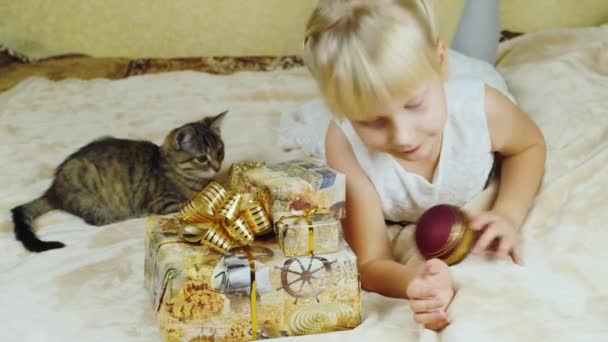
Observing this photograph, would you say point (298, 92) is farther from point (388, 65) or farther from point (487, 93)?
point (388, 65)

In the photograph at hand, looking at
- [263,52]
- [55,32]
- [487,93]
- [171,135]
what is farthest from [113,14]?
[487,93]

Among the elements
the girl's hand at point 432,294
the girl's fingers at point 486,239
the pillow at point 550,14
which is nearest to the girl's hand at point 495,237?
the girl's fingers at point 486,239

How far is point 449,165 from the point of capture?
1339mm

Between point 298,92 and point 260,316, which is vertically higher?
point 260,316

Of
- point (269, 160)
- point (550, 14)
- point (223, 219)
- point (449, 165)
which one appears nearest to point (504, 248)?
point (449, 165)

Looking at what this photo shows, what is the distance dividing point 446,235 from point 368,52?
0.29 m

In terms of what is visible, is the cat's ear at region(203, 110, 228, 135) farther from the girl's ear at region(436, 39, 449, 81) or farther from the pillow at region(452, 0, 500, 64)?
the pillow at region(452, 0, 500, 64)

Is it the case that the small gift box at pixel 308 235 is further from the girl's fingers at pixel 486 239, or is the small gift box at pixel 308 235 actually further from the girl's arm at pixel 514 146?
the girl's arm at pixel 514 146

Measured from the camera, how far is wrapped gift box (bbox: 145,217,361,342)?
934 millimetres

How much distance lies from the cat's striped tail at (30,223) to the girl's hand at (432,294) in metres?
0.68

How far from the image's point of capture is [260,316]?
0.96 metres

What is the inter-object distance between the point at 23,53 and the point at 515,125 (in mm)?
1961

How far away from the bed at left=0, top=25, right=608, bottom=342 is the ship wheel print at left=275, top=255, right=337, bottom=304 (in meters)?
0.07

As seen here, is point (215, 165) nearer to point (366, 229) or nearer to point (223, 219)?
point (366, 229)
